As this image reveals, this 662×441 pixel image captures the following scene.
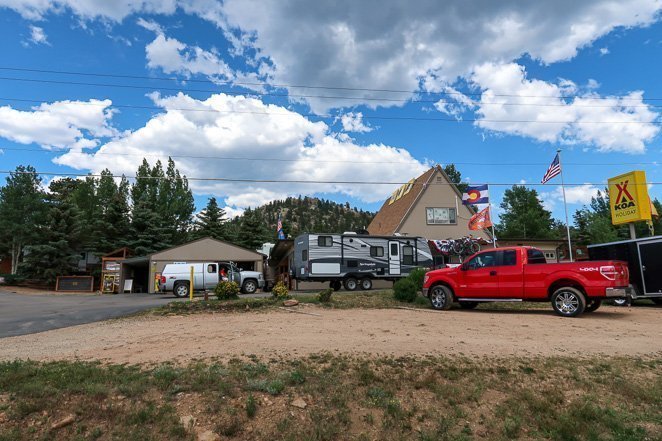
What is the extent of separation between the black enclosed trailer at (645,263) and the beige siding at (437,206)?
17.5 meters

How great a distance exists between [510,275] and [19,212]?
47.5 meters

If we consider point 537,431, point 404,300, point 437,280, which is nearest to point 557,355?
point 537,431

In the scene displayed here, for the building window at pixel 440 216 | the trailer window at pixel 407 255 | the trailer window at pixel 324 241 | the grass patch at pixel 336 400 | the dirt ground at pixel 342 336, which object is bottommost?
the grass patch at pixel 336 400

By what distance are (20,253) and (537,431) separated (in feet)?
177

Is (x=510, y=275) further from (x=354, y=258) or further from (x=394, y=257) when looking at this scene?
(x=394, y=257)

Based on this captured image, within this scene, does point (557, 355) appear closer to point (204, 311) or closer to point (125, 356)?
point (125, 356)

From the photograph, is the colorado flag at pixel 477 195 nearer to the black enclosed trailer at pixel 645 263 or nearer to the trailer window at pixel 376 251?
the trailer window at pixel 376 251

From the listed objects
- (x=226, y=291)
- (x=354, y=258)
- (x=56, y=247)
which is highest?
(x=56, y=247)

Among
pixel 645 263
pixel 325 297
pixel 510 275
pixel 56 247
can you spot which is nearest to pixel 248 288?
pixel 325 297

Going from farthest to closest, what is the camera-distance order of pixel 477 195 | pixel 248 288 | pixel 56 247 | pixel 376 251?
1. pixel 56 247
2. pixel 477 195
3. pixel 376 251
4. pixel 248 288

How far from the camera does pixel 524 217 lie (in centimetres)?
5784

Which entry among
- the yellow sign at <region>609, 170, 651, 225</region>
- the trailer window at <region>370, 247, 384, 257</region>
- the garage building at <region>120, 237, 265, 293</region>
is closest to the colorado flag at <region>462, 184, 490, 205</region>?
the yellow sign at <region>609, 170, 651, 225</region>

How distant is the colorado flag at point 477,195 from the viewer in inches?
1027

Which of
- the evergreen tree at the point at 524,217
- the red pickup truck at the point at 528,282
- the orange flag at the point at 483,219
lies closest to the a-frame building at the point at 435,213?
the orange flag at the point at 483,219
